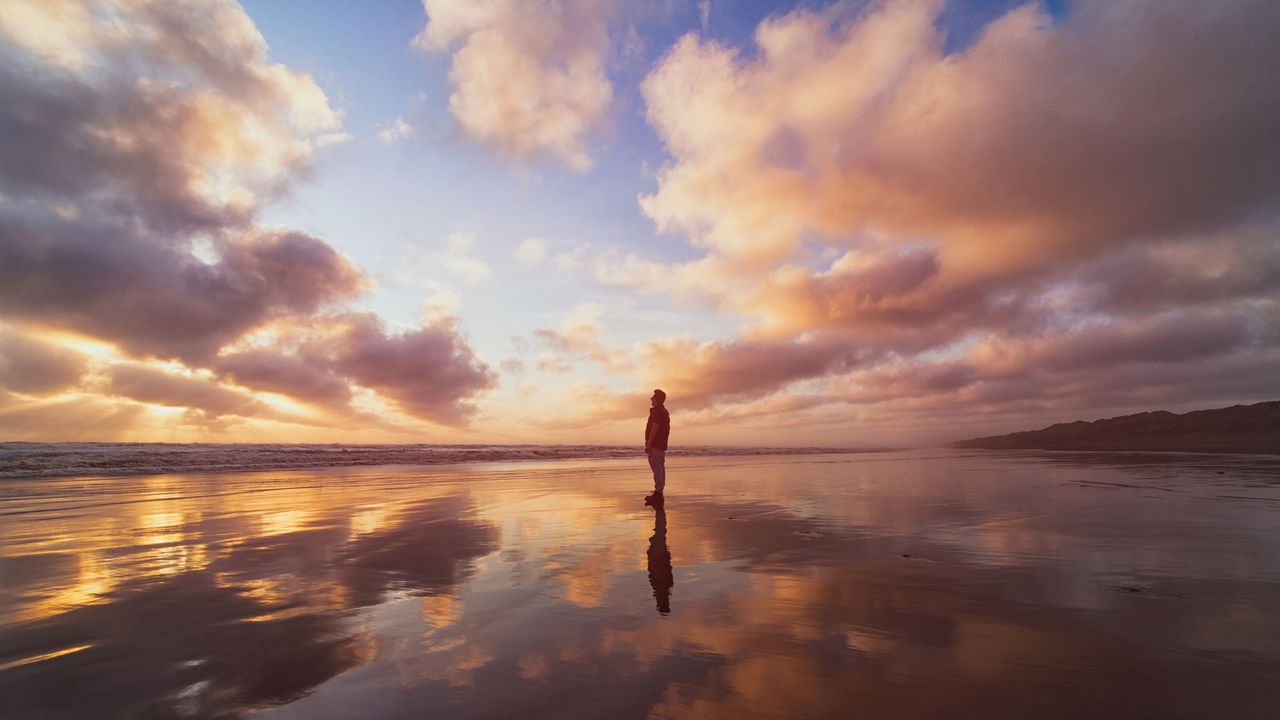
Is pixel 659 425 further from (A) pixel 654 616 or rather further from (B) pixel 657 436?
(A) pixel 654 616

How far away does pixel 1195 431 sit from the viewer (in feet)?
165

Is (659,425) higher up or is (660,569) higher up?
(659,425)

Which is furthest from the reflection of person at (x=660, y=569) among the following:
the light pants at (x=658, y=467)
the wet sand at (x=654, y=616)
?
the light pants at (x=658, y=467)

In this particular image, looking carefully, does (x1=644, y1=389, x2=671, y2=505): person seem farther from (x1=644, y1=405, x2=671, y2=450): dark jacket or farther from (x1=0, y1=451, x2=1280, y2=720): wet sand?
(x1=0, y1=451, x2=1280, y2=720): wet sand

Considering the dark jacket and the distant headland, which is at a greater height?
the dark jacket

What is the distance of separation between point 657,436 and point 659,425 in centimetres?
44

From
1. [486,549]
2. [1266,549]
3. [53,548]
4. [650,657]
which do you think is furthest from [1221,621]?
[53,548]

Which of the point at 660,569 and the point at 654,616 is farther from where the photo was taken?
the point at 660,569

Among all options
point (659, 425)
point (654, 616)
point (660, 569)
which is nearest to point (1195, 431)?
point (659, 425)

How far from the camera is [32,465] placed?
83.9ft

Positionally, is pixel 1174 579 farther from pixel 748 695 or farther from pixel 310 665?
pixel 310 665

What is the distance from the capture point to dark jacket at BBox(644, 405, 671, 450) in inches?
534

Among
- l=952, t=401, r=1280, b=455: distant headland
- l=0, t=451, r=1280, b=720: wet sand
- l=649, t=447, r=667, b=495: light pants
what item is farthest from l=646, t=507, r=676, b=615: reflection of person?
l=952, t=401, r=1280, b=455: distant headland

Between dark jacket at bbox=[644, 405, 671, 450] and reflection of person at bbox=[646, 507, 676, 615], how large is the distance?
438 centimetres
